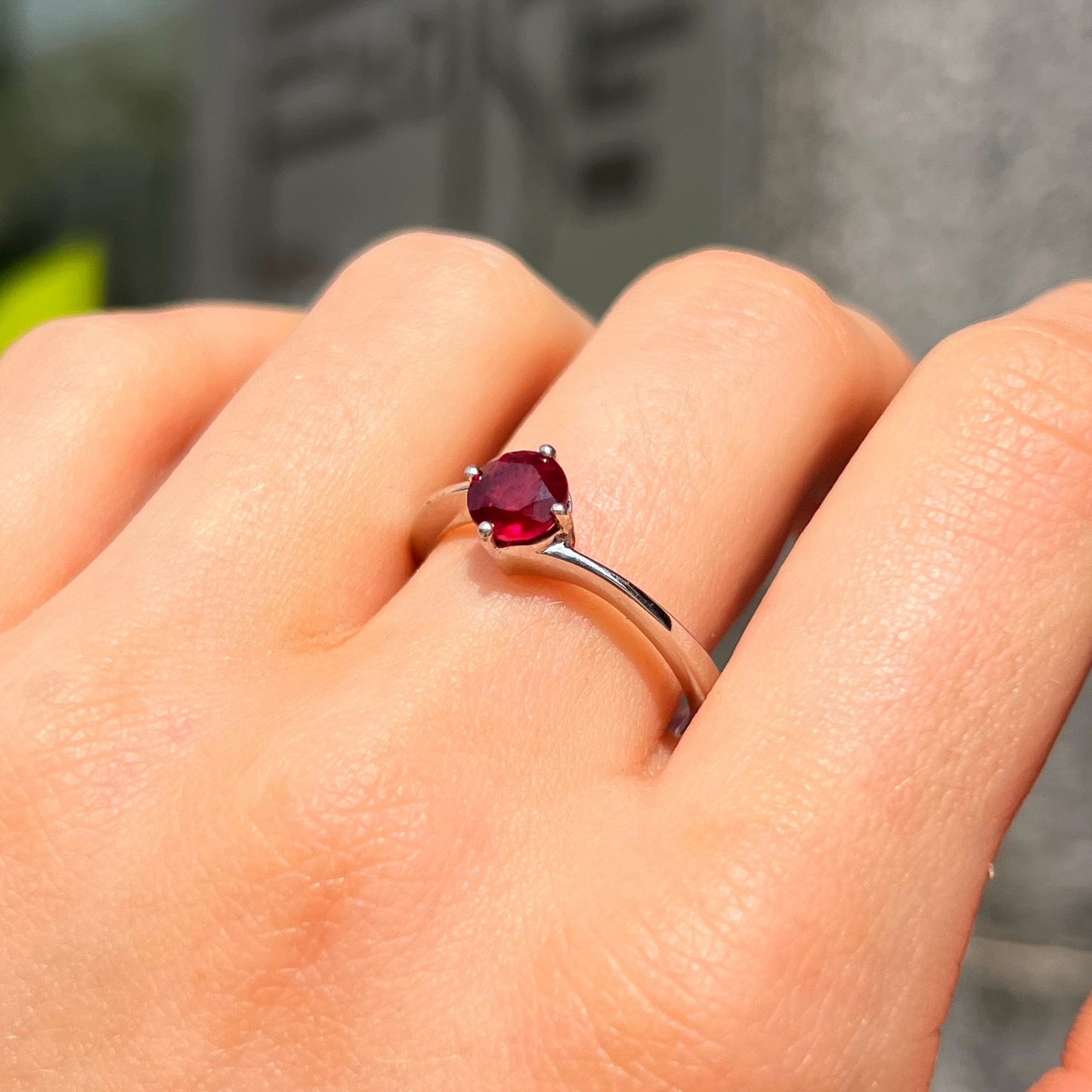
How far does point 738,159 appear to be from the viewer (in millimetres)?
1200

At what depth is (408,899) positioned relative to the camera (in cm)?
46

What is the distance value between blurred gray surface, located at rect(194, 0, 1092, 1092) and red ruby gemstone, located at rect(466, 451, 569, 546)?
2.13ft

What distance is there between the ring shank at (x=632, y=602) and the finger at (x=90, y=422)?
238 mm

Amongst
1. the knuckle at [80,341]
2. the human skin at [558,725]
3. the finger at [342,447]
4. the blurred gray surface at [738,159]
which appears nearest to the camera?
the human skin at [558,725]

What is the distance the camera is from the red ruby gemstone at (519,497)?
0.50 m

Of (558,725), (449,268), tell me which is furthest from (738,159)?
(558,725)

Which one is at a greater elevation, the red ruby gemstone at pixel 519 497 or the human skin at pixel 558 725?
the red ruby gemstone at pixel 519 497

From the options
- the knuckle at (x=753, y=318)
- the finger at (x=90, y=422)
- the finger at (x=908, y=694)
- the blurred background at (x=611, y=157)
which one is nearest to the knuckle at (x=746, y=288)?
the knuckle at (x=753, y=318)

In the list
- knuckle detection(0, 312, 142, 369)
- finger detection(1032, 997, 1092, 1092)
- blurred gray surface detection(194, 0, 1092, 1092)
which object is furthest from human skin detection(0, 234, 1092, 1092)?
blurred gray surface detection(194, 0, 1092, 1092)

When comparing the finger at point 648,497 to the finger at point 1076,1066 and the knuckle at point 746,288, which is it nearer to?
the knuckle at point 746,288

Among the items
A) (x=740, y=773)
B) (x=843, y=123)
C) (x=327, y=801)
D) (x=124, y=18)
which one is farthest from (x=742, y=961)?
(x=124, y=18)

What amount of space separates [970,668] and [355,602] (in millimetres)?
311

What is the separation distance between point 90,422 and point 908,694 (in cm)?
50

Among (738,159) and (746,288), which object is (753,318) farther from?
(738,159)
